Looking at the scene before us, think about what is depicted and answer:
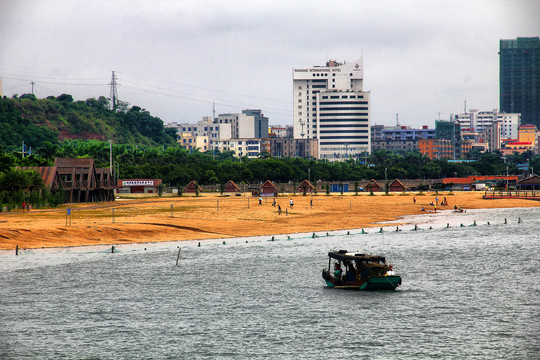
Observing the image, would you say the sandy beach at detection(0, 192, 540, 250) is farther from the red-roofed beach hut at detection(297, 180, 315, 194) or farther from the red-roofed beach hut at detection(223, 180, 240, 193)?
the red-roofed beach hut at detection(223, 180, 240, 193)

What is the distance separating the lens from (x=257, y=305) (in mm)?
51219

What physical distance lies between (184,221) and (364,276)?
50.2 metres

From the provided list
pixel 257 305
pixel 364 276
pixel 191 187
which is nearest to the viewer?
pixel 257 305

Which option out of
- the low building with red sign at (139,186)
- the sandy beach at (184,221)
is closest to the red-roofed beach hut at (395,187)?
the sandy beach at (184,221)

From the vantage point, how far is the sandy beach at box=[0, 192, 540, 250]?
8338 centimetres

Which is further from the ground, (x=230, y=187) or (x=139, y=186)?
(x=139, y=186)

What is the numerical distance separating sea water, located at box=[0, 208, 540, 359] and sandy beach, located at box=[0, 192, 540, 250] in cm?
573

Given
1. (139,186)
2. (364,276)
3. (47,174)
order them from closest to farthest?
1. (364,276)
2. (47,174)
3. (139,186)

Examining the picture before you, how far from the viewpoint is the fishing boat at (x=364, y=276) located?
55156 mm

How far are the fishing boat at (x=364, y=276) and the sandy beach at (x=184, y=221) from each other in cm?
3576

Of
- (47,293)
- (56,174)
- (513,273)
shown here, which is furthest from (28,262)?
(56,174)

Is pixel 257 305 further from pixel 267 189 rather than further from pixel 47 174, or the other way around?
pixel 267 189

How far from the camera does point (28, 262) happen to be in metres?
69.4

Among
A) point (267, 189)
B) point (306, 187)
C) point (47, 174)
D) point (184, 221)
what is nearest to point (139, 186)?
point (267, 189)
